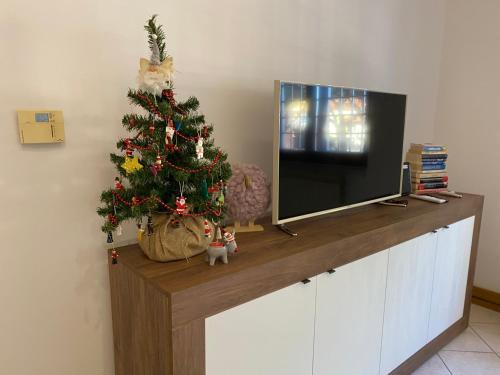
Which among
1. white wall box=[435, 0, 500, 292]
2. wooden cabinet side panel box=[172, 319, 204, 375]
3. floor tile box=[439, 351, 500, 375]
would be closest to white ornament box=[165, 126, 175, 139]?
wooden cabinet side panel box=[172, 319, 204, 375]

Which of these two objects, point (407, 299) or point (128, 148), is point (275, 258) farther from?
point (407, 299)

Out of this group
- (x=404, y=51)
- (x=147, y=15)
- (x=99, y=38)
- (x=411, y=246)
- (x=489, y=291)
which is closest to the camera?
(x=99, y=38)

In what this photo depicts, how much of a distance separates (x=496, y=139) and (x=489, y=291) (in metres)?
1.17

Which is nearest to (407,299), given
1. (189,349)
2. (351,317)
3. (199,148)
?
(351,317)

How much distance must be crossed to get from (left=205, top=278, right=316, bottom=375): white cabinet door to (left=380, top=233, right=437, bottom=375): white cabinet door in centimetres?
57

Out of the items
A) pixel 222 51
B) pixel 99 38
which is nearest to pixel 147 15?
pixel 99 38

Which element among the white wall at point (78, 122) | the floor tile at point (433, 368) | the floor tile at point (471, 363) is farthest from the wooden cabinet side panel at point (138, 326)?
the floor tile at point (471, 363)

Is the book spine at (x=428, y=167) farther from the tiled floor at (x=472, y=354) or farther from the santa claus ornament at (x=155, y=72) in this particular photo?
the santa claus ornament at (x=155, y=72)

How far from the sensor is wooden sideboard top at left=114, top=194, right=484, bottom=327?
1.07 meters

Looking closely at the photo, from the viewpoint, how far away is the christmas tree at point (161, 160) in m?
1.13

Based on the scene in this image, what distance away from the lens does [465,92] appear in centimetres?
291

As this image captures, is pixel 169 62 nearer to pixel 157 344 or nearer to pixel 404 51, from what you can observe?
pixel 157 344

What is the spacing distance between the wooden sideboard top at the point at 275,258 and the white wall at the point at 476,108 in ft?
3.69

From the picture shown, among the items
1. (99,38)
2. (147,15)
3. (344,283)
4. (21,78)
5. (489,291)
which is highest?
(147,15)
